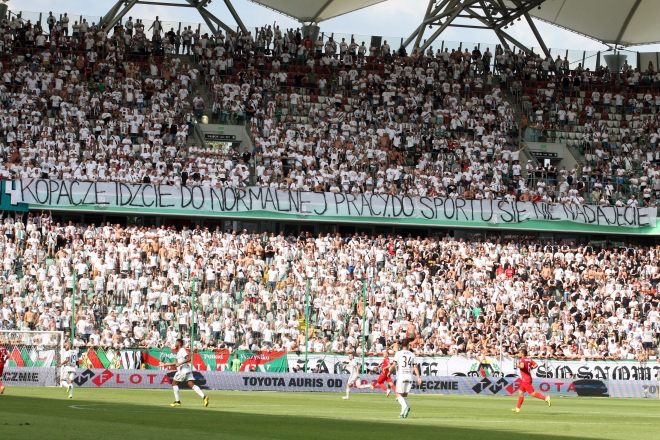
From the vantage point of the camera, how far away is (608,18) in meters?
65.2

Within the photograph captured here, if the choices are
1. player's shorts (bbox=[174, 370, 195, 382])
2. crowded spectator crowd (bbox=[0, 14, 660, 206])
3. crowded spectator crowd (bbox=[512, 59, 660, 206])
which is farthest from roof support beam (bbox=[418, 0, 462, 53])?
player's shorts (bbox=[174, 370, 195, 382])

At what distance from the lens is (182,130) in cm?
4794

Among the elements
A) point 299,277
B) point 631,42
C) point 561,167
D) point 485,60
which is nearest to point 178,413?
point 299,277

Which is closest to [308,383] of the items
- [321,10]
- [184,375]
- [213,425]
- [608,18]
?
[184,375]

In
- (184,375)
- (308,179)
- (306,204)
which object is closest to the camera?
(184,375)

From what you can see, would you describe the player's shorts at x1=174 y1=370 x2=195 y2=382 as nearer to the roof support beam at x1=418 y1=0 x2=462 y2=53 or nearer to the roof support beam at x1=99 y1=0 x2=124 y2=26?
the roof support beam at x1=99 y1=0 x2=124 y2=26

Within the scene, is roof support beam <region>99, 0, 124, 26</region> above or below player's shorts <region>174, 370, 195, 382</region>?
above

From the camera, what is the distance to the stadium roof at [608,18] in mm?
63750

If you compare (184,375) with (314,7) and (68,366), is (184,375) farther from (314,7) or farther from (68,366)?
(314,7)

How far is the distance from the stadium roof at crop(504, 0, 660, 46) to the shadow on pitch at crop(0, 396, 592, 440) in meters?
46.8

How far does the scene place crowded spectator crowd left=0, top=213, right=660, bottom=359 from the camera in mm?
35406

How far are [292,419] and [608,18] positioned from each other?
52106 millimetres

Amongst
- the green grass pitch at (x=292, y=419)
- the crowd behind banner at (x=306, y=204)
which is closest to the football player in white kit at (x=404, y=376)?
the green grass pitch at (x=292, y=419)

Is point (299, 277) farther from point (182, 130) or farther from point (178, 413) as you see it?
point (178, 413)
